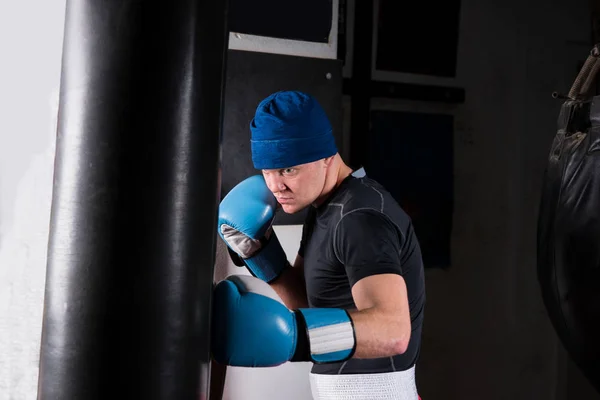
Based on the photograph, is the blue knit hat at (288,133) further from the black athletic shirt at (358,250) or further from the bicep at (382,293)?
the bicep at (382,293)

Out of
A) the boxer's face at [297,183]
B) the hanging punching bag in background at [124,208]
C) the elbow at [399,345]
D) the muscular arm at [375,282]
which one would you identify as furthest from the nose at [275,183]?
the hanging punching bag in background at [124,208]

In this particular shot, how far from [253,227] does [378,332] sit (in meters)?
0.56

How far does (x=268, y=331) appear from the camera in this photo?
928 millimetres

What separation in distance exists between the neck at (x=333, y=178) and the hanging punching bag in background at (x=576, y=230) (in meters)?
0.63

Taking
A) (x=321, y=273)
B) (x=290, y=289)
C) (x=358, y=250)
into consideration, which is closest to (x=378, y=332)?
(x=358, y=250)

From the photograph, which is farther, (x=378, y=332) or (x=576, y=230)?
(x=576, y=230)

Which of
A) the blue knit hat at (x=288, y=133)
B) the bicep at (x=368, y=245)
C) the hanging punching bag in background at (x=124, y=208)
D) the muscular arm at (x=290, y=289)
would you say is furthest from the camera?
the muscular arm at (x=290, y=289)

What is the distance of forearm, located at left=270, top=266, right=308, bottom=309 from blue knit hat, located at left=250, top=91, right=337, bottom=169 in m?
0.37

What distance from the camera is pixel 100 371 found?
0.76 m

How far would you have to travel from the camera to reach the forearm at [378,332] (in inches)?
41.1

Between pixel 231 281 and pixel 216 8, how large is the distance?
0.42 metres

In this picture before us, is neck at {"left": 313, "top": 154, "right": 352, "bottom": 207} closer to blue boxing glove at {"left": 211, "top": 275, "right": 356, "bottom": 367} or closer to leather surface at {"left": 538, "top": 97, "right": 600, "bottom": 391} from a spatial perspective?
blue boxing glove at {"left": 211, "top": 275, "right": 356, "bottom": 367}

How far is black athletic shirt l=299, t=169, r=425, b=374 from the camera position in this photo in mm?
1206

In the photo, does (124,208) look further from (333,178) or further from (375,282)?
(333,178)
